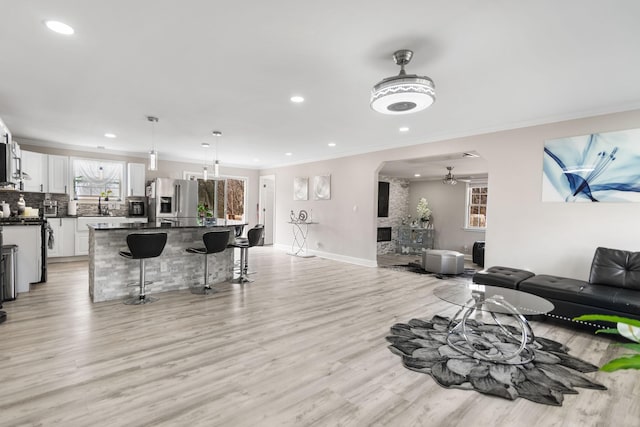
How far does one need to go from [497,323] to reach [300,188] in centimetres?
631

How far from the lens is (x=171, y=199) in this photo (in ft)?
25.3

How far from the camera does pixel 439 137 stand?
566 centimetres

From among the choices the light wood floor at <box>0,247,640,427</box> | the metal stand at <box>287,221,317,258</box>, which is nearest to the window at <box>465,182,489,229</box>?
the metal stand at <box>287,221,317,258</box>

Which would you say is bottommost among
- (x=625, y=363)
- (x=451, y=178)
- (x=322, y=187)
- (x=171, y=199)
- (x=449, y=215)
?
(x=625, y=363)

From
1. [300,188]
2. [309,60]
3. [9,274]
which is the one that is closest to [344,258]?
[300,188]

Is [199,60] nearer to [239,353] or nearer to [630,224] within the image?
[239,353]

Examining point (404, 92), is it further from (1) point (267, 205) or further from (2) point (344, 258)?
(1) point (267, 205)

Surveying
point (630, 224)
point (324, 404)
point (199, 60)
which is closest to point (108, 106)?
point (199, 60)

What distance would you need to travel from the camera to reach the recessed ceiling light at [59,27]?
237 centimetres

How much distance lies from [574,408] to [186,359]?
2.90 meters

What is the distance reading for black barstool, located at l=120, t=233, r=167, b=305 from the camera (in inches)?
149

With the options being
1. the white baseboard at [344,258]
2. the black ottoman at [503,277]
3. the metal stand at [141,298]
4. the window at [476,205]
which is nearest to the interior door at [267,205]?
the white baseboard at [344,258]

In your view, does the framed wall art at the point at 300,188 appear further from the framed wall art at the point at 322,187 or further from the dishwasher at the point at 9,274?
the dishwasher at the point at 9,274

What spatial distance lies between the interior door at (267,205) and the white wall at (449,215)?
4844 millimetres
